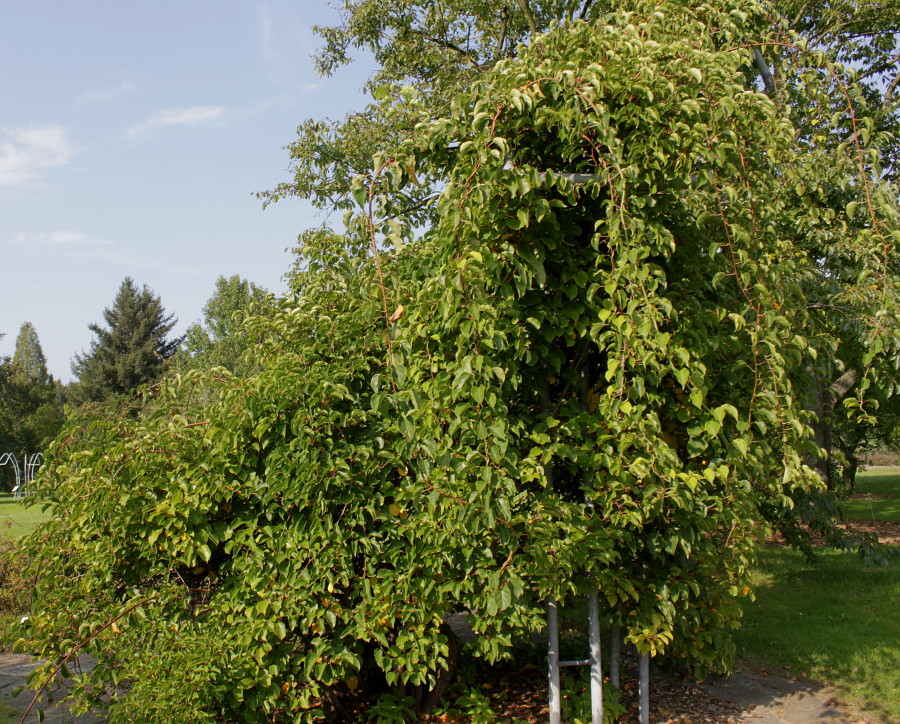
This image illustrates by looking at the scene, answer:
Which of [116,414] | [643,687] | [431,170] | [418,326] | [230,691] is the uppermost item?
[431,170]

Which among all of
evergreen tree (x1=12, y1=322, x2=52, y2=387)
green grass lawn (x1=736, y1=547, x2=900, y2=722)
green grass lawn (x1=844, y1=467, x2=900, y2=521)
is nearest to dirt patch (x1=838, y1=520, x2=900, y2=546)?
green grass lawn (x1=844, y1=467, x2=900, y2=521)

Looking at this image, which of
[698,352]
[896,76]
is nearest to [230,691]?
[698,352]

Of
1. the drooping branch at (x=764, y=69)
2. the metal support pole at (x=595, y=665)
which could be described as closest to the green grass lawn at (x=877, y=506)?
the drooping branch at (x=764, y=69)

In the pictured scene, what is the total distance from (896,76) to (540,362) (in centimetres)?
1076

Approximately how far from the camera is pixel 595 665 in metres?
3.09

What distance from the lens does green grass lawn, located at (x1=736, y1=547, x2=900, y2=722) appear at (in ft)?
15.1

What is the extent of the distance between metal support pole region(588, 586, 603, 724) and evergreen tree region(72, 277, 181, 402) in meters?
37.8

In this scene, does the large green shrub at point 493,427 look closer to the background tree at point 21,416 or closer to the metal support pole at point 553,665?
the metal support pole at point 553,665

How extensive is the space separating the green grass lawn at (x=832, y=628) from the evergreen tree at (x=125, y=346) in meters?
35.4

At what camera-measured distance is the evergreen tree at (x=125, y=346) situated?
38.6 m

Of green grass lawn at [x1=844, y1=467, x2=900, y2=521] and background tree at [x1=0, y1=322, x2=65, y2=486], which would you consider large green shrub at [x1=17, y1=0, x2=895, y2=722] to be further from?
background tree at [x1=0, y1=322, x2=65, y2=486]

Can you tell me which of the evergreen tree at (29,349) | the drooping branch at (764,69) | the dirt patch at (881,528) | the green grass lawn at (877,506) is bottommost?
the green grass lawn at (877,506)

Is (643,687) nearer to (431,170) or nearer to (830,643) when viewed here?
(431,170)

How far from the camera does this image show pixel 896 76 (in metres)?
10.5
